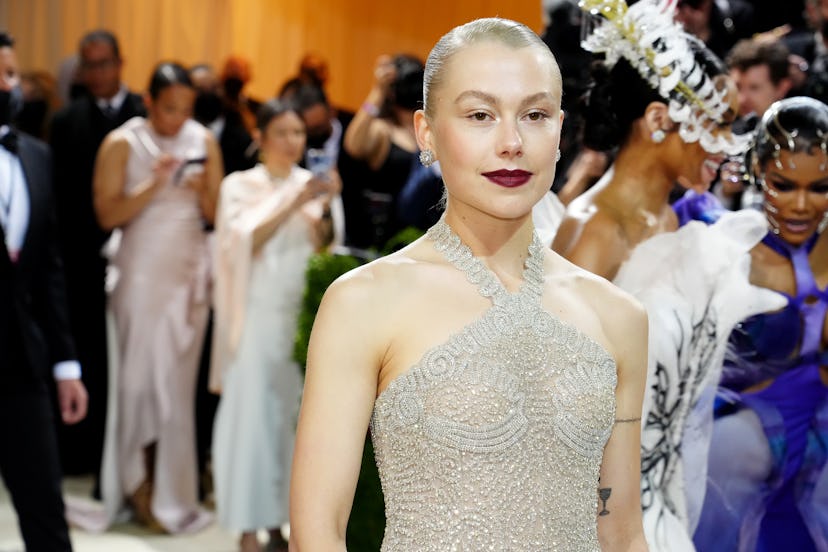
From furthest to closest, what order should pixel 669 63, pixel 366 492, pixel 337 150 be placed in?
pixel 337 150
pixel 366 492
pixel 669 63

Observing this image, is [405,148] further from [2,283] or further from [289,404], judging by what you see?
[2,283]

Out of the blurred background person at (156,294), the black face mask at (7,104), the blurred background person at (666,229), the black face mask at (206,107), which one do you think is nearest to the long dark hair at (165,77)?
the blurred background person at (156,294)

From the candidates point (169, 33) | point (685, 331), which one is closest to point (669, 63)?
point (685, 331)

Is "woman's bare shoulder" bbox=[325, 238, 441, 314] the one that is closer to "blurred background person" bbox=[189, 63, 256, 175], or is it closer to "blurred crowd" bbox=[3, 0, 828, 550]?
"blurred crowd" bbox=[3, 0, 828, 550]

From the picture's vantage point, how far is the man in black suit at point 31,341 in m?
3.93

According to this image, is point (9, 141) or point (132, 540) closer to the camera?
point (9, 141)

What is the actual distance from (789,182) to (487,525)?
5.92ft

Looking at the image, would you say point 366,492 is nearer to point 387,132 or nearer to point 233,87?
point 387,132

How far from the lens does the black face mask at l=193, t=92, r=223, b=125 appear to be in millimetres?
7055

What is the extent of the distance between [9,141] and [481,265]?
102 inches

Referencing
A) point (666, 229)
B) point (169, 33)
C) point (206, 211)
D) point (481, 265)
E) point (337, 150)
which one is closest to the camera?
point (481, 265)

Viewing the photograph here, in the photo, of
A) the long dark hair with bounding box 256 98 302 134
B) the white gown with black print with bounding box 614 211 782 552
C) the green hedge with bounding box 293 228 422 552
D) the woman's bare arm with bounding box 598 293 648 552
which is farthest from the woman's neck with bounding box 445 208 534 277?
the long dark hair with bounding box 256 98 302 134

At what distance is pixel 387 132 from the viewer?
5.93 m

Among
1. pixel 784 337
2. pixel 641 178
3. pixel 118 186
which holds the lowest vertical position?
pixel 118 186
